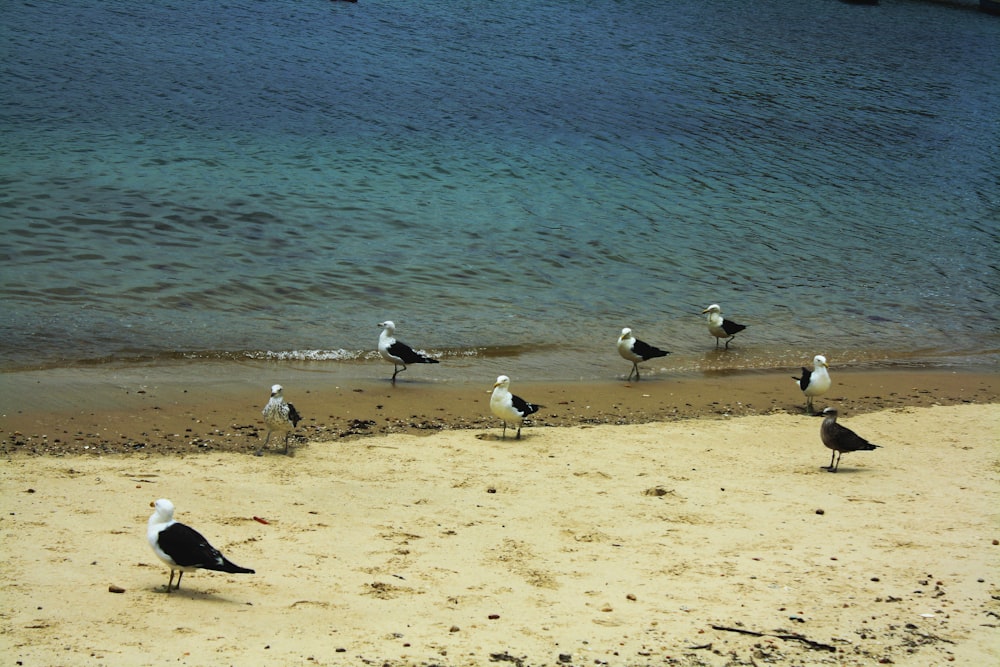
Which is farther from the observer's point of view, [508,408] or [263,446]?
[508,408]

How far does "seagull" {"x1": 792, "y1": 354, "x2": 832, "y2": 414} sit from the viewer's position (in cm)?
1300

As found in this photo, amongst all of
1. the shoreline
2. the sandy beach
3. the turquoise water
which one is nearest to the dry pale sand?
the sandy beach

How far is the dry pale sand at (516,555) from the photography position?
6.28 metres

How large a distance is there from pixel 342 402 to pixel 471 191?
11914 mm

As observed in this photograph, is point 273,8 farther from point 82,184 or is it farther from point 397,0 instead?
point 82,184

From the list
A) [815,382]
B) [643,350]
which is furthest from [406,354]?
[815,382]

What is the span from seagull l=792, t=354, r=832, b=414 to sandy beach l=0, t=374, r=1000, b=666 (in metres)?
1.52

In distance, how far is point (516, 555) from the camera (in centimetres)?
791

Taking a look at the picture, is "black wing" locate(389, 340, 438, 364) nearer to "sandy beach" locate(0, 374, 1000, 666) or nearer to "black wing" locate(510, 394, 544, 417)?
"sandy beach" locate(0, 374, 1000, 666)

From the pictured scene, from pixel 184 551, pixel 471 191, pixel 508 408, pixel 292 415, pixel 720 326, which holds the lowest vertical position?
pixel 184 551

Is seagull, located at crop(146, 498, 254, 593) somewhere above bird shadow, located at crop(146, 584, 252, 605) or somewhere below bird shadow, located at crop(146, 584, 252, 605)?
above

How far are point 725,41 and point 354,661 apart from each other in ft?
126

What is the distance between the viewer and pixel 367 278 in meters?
18.0

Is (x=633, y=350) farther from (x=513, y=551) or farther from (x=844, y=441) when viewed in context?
(x=513, y=551)
